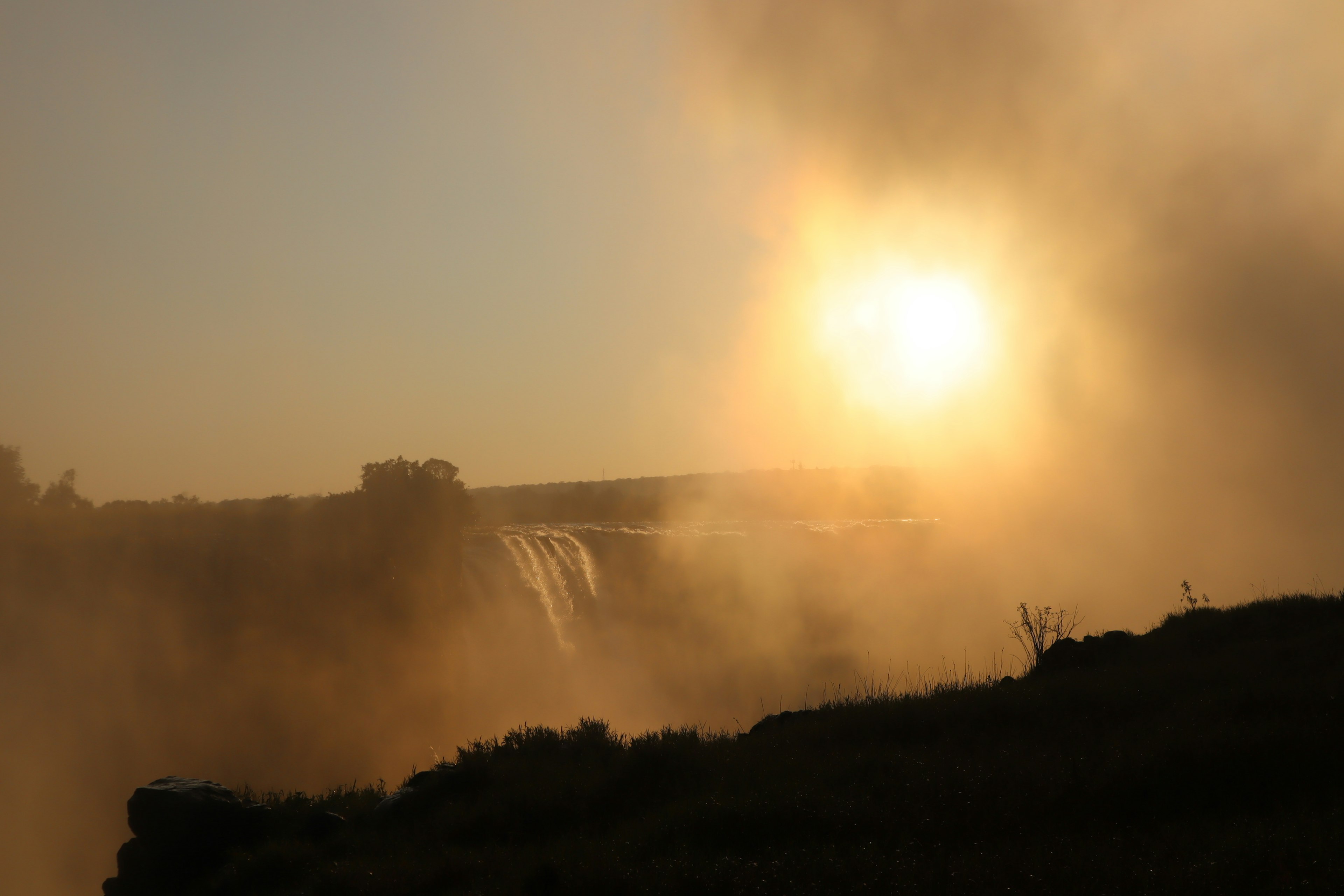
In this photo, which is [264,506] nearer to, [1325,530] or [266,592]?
[266,592]

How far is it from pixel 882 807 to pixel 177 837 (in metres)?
7.91

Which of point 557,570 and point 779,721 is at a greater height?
point 557,570

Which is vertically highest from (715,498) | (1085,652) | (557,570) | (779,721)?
(715,498)

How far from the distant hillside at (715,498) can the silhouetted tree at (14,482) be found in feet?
102

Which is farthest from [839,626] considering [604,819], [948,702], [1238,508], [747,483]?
[1238,508]

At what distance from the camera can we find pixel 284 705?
26438 millimetres

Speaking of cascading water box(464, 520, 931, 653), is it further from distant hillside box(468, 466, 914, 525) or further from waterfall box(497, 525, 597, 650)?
distant hillside box(468, 466, 914, 525)

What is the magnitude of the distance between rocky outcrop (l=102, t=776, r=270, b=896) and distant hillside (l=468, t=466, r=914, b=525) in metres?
52.5

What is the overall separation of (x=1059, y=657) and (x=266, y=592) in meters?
27.2

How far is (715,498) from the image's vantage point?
80938mm

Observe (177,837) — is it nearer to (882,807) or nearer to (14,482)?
(882,807)

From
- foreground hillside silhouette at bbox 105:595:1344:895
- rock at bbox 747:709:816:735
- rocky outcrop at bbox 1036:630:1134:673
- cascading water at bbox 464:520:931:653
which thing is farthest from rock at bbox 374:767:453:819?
cascading water at bbox 464:520:931:653

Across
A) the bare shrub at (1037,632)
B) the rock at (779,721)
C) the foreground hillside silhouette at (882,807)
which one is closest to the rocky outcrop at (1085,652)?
the bare shrub at (1037,632)

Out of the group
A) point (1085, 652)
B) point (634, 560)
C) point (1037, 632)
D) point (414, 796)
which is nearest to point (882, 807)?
point (414, 796)
